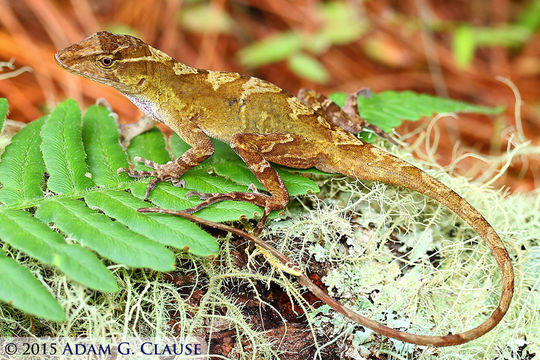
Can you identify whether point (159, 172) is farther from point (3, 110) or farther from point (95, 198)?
point (3, 110)

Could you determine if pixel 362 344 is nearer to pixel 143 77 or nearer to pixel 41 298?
pixel 41 298

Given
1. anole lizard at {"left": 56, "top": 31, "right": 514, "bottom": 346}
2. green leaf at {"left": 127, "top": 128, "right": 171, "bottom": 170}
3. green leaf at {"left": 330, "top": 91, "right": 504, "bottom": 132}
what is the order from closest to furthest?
anole lizard at {"left": 56, "top": 31, "right": 514, "bottom": 346} < green leaf at {"left": 127, "top": 128, "right": 171, "bottom": 170} < green leaf at {"left": 330, "top": 91, "right": 504, "bottom": 132}

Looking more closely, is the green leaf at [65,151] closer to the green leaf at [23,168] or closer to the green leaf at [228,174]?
the green leaf at [23,168]

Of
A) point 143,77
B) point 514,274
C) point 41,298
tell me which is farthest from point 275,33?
point 41,298

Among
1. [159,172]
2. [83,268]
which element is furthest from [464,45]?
[83,268]

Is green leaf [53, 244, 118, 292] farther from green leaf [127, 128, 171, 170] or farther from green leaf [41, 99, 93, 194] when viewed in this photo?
green leaf [127, 128, 171, 170]

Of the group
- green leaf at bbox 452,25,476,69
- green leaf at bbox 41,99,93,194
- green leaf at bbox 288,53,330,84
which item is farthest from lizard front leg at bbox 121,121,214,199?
green leaf at bbox 452,25,476,69

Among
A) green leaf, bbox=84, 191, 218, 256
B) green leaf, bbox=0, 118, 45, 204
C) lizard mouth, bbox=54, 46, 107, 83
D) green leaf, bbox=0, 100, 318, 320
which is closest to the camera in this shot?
green leaf, bbox=0, 100, 318, 320

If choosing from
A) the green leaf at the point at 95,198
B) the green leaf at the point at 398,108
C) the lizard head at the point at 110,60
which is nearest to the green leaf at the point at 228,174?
the green leaf at the point at 95,198
